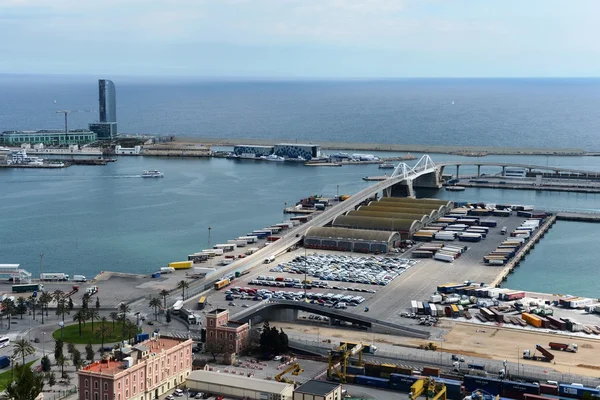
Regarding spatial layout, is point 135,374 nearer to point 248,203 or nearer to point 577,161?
point 248,203

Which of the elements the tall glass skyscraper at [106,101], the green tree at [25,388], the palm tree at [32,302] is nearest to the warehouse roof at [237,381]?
the green tree at [25,388]

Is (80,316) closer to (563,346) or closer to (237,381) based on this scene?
(237,381)

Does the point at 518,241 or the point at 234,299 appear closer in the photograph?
the point at 234,299

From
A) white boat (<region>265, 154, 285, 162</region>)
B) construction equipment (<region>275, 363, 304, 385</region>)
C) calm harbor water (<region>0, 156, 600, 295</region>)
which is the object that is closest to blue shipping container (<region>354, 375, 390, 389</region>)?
construction equipment (<region>275, 363, 304, 385</region>)

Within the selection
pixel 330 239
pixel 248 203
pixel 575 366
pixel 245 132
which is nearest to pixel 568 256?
pixel 330 239

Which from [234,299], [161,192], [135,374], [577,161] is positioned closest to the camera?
[135,374]
